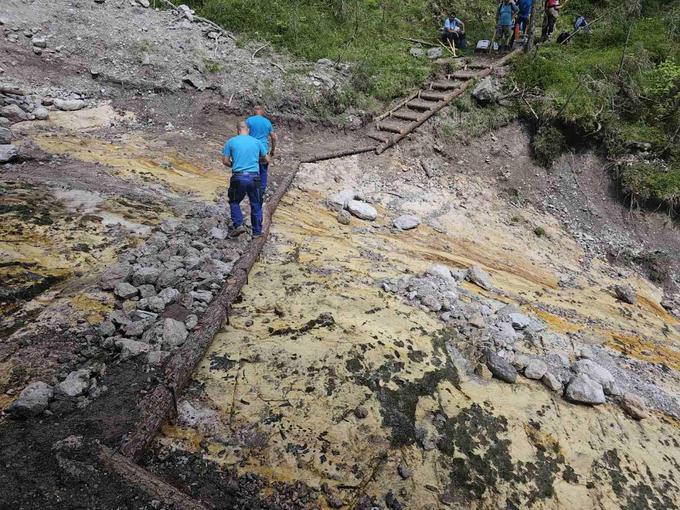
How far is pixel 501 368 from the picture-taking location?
484 cm

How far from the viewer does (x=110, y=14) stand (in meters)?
11.1

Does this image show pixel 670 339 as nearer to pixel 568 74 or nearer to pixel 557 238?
pixel 557 238

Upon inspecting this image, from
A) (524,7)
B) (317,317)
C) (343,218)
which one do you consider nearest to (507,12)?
(524,7)

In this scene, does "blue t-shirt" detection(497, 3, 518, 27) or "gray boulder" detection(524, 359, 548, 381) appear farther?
"blue t-shirt" detection(497, 3, 518, 27)

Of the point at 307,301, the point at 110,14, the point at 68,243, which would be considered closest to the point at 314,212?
the point at 307,301

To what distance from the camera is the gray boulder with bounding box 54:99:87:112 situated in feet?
28.7

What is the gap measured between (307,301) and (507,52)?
1200 centimetres

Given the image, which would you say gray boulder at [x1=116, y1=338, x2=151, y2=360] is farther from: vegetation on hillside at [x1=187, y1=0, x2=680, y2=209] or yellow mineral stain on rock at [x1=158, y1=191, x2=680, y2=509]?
vegetation on hillside at [x1=187, y1=0, x2=680, y2=209]

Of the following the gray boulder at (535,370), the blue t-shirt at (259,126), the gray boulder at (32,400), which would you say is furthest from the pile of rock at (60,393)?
the blue t-shirt at (259,126)

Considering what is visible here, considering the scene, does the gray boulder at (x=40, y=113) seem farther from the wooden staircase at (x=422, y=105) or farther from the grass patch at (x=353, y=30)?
the wooden staircase at (x=422, y=105)

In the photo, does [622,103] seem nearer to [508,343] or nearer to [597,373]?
[597,373]

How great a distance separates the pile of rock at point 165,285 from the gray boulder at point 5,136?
3.91 metres

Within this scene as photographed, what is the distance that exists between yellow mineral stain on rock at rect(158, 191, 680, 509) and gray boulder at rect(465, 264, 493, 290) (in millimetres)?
1834

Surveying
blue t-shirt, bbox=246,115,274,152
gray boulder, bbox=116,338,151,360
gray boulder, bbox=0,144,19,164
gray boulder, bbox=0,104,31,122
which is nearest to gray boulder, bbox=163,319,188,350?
gray boulder, bbox=116,338,151,360
